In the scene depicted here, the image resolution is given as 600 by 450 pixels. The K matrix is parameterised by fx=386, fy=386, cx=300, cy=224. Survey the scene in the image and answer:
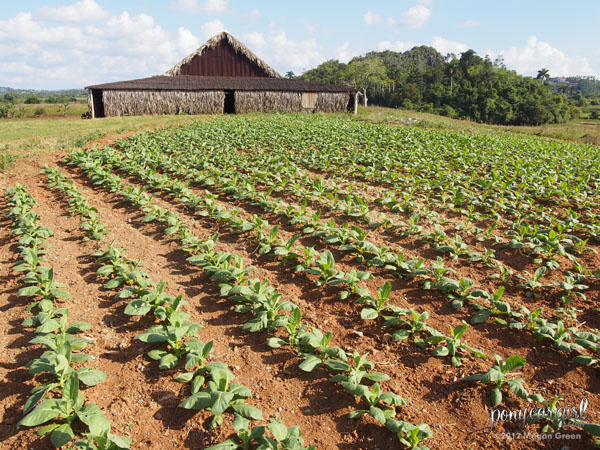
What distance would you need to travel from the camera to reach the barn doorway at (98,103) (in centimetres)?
2835

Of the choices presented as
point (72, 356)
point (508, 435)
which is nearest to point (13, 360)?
point (72, 356)

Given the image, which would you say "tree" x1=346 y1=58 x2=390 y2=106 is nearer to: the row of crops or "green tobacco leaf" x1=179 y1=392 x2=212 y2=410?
the row of crops

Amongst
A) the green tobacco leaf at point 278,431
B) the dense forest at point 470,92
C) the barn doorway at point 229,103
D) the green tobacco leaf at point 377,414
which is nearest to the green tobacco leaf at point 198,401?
the green tobacco leaf at point 278,431

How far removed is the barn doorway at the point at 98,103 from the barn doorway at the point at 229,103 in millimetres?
9309

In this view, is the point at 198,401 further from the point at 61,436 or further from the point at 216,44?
the point at 216,44

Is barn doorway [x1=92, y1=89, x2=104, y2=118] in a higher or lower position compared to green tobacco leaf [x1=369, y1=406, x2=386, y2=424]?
higher

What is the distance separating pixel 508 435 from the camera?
3.01 m

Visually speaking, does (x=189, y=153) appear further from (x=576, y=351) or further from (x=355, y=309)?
(x=576, y=351)

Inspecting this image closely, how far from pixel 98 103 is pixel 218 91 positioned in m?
8.89

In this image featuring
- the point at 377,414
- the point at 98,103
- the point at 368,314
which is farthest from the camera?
the point at 98,103

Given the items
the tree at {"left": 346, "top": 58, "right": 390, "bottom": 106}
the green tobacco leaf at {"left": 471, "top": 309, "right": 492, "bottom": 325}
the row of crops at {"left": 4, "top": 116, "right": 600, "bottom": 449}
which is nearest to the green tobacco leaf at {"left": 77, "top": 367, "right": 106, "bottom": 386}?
the row of crops at {"left": 4, "top": 116, "right": 600, "bottom": 449}

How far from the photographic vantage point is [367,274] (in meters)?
4.77

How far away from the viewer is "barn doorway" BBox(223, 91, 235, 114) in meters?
32.3

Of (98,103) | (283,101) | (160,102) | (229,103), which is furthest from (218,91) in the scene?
(98,103)
